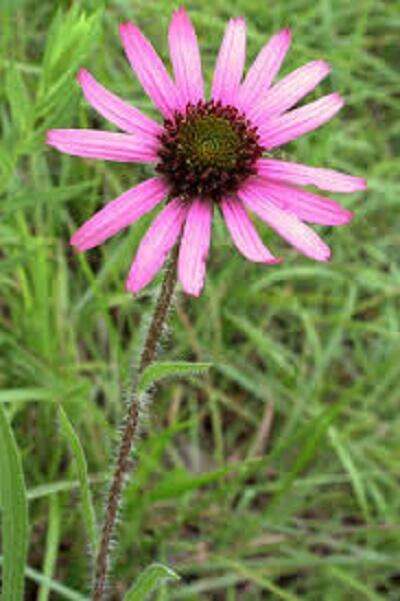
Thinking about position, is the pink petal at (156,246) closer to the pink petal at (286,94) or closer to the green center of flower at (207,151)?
the green center of flower at (207,151)

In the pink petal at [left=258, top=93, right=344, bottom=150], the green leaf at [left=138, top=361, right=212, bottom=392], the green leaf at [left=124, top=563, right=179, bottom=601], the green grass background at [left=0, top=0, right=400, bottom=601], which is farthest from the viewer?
the green grass background at [left=0, top=0, right=400, bottom=601]

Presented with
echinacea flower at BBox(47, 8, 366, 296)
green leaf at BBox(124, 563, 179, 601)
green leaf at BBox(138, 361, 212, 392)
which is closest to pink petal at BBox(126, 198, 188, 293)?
echinacea flower at BBox(47, 8, 366, 296)

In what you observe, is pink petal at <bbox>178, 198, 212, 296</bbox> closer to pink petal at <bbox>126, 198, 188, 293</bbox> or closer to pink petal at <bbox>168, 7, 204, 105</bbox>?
pink petal at <bbox>126, 198, 188, 293</bbox>

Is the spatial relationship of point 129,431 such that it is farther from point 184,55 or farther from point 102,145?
point 184,55

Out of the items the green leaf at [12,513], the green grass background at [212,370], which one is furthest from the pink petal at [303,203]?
the green leaf at [12,513]

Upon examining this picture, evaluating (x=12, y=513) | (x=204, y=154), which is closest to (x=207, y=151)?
(x=204, y=154)
